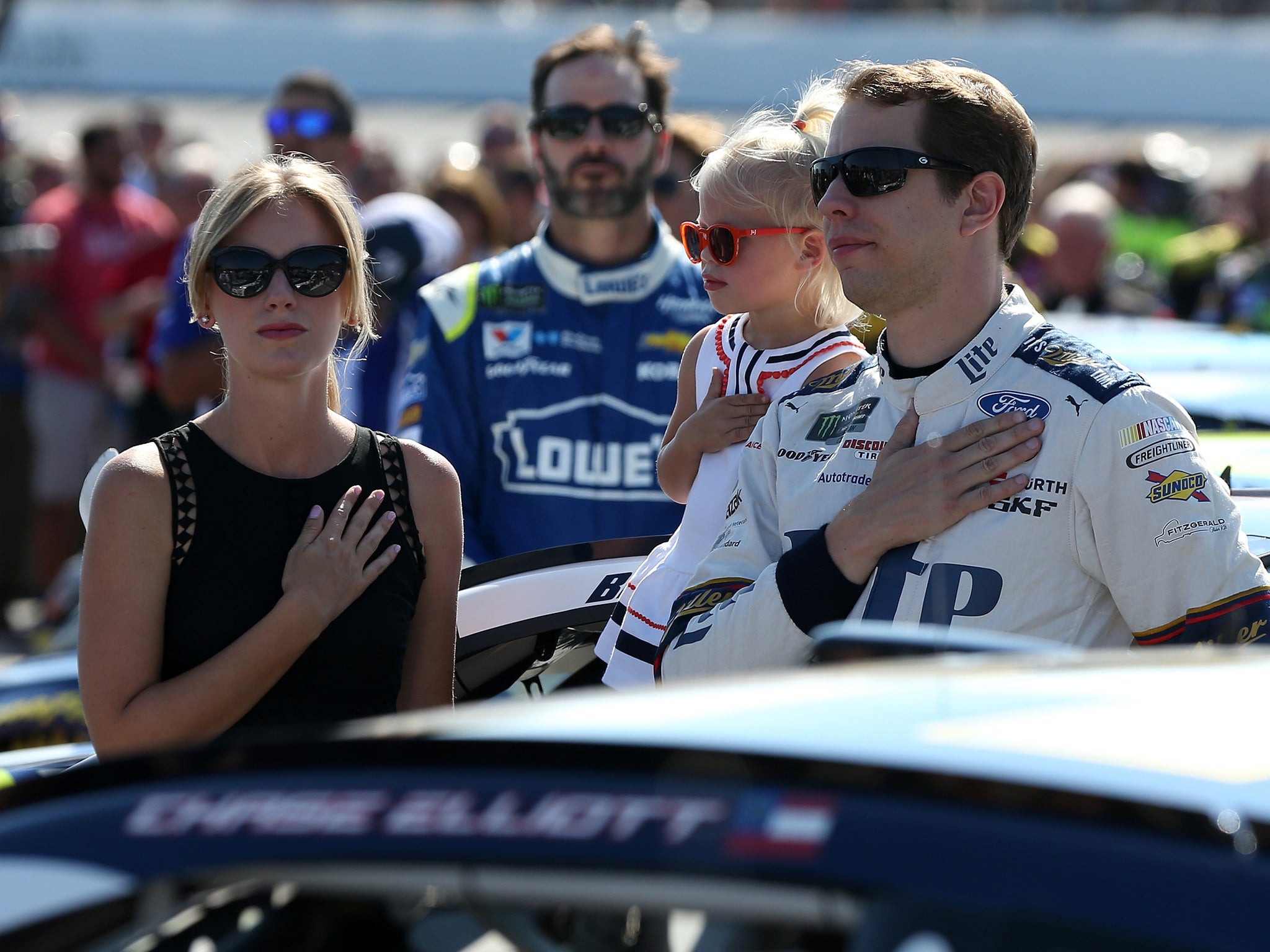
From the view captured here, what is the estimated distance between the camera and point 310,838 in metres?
1.34

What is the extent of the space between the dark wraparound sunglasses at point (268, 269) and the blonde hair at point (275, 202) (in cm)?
3

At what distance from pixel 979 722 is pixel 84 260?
805 centimetres

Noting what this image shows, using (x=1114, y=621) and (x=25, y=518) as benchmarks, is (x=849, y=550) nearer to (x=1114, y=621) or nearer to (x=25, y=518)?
(x=1114, y=621)

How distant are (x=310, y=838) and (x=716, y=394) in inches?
73.5

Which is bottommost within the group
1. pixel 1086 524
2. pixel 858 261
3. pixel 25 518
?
pixel 25 518

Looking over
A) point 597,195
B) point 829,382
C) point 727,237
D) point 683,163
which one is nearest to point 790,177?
point 727,237

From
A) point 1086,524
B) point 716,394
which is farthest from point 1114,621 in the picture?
point 716,394

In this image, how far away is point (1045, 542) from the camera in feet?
7.44

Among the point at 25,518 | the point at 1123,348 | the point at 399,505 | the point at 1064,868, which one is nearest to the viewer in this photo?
the point at 1064,868

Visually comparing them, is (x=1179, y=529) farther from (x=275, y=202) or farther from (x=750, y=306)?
(x=275, y=202)

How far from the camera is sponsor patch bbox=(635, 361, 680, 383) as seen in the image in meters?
4.07

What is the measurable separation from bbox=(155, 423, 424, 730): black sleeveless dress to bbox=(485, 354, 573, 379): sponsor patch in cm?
139

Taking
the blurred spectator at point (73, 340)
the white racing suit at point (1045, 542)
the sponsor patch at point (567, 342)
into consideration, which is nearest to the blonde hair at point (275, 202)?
the white racing suit at point (1045, 542)

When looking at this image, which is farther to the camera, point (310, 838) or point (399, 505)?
point (399, 505)
